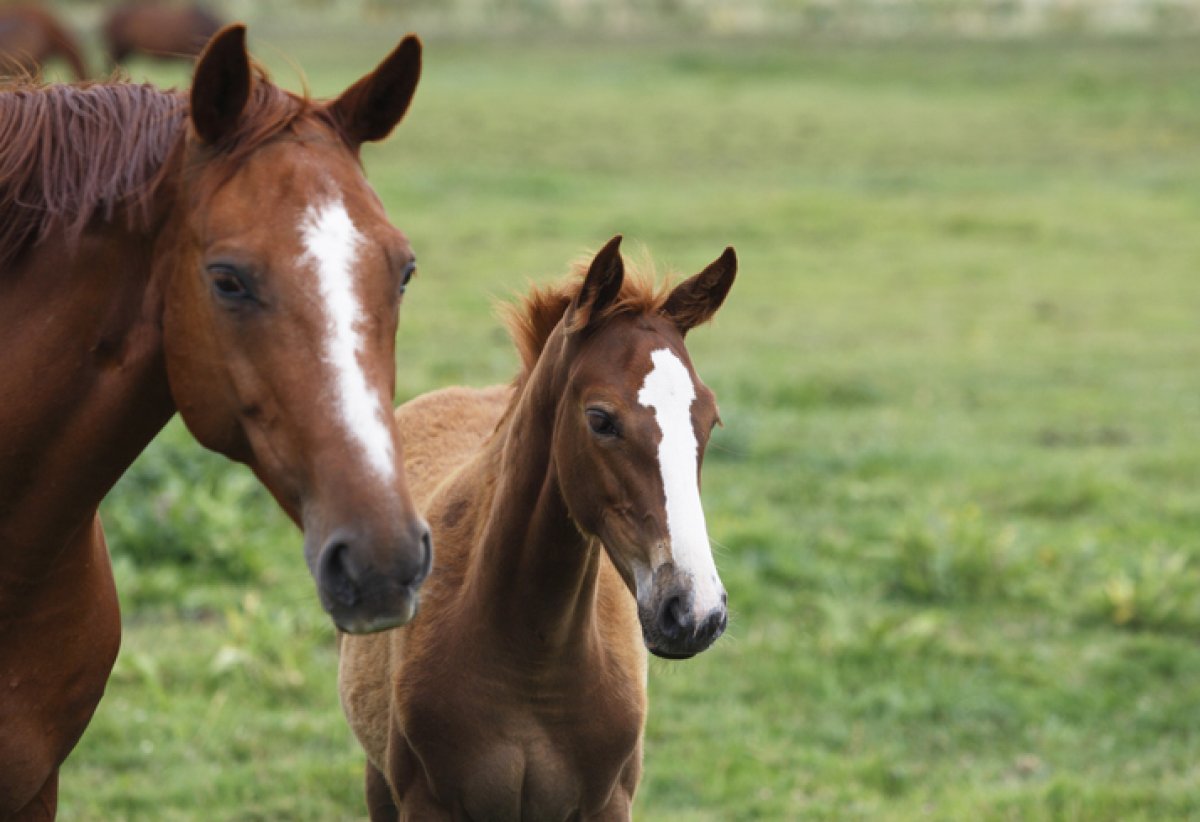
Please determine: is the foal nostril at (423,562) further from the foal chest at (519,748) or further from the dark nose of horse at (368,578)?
the foal chest at (519,748)

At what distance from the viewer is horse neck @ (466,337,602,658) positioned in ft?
11.0

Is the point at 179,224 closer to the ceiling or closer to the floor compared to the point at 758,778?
closer to the ceiling

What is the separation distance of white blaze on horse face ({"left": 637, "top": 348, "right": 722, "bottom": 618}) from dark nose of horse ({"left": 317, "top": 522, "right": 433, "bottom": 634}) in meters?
0.85

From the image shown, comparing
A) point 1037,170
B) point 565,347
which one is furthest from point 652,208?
point 565,347

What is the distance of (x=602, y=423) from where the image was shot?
311cm

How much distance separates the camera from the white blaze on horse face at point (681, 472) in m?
2.89

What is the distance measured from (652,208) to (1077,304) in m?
4.97

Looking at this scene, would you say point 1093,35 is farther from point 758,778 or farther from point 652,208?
point 758,778

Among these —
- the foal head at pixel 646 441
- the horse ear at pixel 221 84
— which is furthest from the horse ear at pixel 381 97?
the foal head at pixel 646 441

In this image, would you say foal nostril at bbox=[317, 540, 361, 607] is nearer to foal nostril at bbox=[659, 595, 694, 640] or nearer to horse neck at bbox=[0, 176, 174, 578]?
horse neck at bbox=[0, 176, 174, 578]

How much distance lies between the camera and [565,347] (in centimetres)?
330

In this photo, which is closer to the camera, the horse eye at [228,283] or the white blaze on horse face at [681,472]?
the horse eye at [228,283]

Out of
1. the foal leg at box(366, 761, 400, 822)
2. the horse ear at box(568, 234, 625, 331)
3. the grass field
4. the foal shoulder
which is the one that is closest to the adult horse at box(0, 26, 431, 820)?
the horse ear at box(568, 234, 625, 331)

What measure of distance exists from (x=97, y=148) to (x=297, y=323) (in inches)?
22.1
